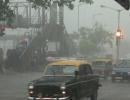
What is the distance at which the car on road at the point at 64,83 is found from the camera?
16.4 m

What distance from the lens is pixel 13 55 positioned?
56125 millimetres

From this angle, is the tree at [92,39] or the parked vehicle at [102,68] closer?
the parked vehicle at [102,68]

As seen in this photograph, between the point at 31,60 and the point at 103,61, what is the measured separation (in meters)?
17.5

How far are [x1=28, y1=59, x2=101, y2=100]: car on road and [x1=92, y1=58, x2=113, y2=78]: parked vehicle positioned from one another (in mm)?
20857

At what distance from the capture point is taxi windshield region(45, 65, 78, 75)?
17.9 m

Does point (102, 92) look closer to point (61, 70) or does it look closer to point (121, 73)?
point (61, 70)

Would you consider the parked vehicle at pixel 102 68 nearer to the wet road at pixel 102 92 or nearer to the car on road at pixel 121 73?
the car on road at pixel 121 73

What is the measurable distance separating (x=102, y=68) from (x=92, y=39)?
7057 centimetres

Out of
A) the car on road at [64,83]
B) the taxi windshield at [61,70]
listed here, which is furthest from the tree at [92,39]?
the taxi windshield at [61,70]

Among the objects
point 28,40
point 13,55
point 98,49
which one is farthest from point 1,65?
point 98,49

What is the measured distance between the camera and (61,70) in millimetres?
18062

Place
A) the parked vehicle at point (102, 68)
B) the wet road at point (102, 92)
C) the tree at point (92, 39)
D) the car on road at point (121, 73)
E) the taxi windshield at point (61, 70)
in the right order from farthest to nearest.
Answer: the tree at point (92, 39), the parked vehicle at point (102, 68), the car on road at point (121, 73), the wet road at point (102, 92), the taxi windshield at point (61, 70)

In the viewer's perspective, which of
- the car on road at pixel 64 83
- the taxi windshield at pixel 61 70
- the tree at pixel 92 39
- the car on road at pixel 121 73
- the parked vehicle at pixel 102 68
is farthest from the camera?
the tree at pixel 92 39

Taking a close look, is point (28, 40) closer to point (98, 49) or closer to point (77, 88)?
point (77, 88)
